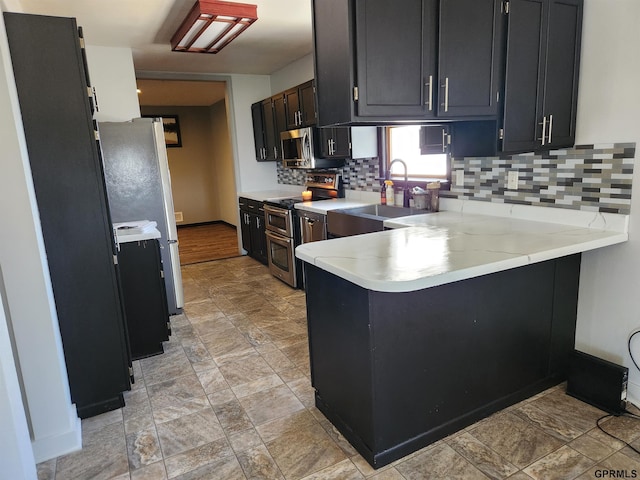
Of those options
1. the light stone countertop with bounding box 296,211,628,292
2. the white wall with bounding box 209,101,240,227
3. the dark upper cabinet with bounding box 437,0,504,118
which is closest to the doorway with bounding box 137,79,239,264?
the white wall with bounding box 209,101,240,227

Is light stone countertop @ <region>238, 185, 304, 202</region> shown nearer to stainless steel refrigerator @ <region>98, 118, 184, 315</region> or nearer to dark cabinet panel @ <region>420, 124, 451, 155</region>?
stainless steel refrigerator @ <region>98, 118, 184, 315</region>

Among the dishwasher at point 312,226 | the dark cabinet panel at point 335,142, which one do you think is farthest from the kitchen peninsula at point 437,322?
the dark cabinet panel at point 335,142

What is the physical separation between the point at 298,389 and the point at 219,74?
14.0 feet

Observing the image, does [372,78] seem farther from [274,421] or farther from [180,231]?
[180,231]

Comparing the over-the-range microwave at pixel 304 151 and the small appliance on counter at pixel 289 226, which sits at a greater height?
the over-the-range microwave at pixel 304 151

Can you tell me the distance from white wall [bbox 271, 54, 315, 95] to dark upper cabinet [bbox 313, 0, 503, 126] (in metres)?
2.73

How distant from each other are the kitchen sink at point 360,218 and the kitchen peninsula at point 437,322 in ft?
2.44

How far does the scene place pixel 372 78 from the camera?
1867mm

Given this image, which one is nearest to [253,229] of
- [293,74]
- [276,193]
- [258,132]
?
[276,193]

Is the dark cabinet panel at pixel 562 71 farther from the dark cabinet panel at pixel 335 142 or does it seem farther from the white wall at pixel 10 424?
the white wall at pixel 10 424

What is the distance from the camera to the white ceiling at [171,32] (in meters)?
2.95

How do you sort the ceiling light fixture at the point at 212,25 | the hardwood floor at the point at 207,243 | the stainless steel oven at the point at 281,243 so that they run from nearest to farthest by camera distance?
1. the ceiling light fixture at the point at 212,25
2. the stainless steel oven at the point at 281,243
3. the hardwood floor at the point at 207,243

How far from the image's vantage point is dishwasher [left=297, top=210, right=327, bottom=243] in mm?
3703

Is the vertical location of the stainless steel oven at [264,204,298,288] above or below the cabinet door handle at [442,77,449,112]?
A: below
